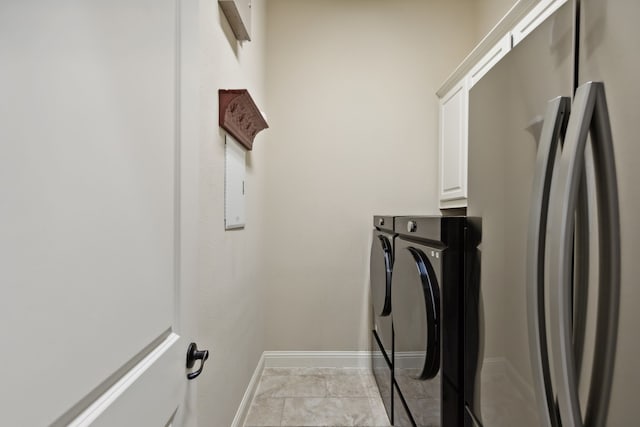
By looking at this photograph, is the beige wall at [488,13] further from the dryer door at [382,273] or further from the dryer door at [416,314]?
the dryer door at [416,314]

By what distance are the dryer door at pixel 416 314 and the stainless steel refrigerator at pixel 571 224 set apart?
0.35 metres

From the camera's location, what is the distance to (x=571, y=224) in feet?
1.77

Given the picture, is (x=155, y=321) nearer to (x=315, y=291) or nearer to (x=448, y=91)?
(x=315, y=291)

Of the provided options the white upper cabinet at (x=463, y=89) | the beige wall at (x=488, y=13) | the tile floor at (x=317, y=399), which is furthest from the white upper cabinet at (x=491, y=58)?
the tile floor at (x=317, y=399)

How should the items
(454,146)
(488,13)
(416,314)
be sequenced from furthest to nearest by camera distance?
(488,13) < (454,146) < (416,314)

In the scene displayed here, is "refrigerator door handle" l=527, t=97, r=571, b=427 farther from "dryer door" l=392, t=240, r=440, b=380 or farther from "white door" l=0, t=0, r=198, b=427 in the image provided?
"white door" l=0, t=0, r=198, b=427

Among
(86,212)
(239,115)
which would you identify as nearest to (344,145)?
(239,115)

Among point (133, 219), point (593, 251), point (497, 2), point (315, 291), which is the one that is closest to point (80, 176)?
point (133, 219)

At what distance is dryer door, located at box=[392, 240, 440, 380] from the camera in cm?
118

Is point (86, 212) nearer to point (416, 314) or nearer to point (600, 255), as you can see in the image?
point (600, 255)

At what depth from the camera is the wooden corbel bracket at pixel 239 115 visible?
1487 mm

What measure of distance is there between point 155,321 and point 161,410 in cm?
18

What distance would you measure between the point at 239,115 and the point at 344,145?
4.36 feet

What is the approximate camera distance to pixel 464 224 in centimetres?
113
